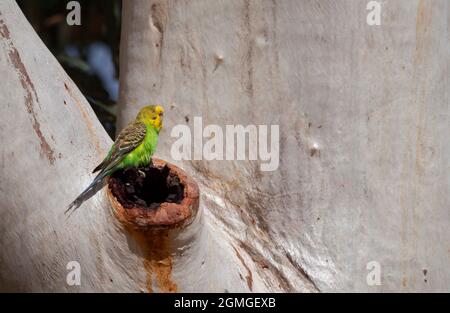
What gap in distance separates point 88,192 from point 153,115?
519mm

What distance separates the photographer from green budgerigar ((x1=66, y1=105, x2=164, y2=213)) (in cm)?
275

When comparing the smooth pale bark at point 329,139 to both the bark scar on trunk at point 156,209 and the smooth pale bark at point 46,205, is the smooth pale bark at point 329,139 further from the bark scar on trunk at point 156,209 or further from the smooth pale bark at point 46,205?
the smooth pale bark at point 46,205

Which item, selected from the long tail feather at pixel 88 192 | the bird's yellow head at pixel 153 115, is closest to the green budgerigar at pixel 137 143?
the bird's yellow head at pixel 153 115

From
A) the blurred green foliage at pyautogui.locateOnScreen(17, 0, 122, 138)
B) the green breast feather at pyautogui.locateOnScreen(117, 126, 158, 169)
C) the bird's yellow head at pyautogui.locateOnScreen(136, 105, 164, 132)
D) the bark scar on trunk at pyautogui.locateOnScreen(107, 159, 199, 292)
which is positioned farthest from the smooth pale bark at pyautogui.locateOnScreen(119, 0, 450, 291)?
the blurred green foliage at pyautogui.locateOnScreen(17, 0, 122, 138)

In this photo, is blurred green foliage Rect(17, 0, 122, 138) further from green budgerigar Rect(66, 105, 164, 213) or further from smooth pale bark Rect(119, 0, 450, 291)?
smooth pale bark Rect(119, 0, 450, 291)

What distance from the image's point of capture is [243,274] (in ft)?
8.50

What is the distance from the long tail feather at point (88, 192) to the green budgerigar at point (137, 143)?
12 cm

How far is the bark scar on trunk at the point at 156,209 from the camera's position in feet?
7.40

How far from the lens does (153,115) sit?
2834 millimetres

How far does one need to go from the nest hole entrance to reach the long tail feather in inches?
3.1

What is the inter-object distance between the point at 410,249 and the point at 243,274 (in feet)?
Answer: 1.86

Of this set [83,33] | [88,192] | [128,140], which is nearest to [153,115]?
[128,140]

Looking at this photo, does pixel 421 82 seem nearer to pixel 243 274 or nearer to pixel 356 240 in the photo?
pixel 356 240

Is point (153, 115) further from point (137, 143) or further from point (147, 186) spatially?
point (147, 186)
